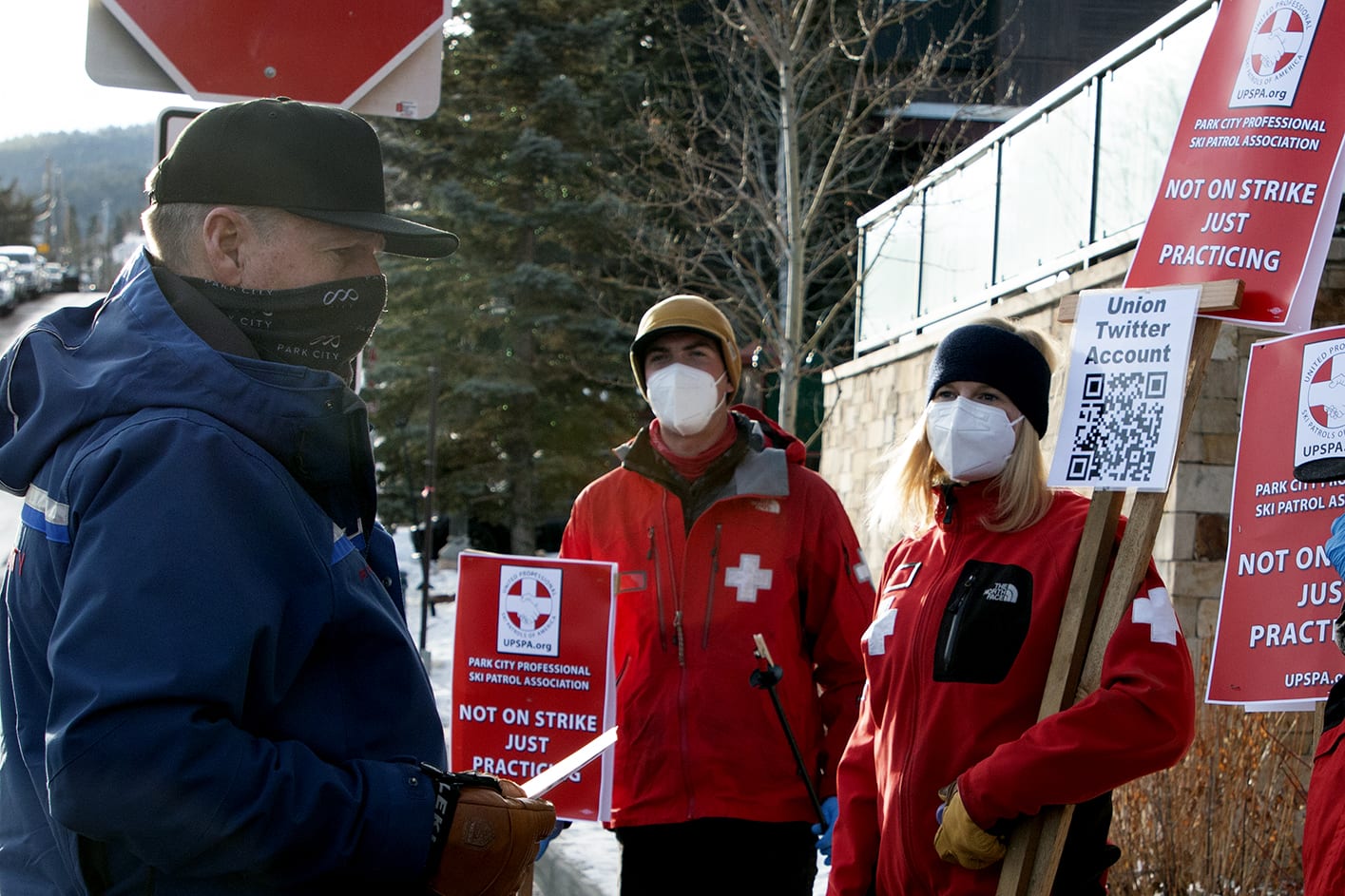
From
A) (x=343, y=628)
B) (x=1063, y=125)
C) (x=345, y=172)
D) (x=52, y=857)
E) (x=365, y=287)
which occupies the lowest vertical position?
(x=52, y=857)

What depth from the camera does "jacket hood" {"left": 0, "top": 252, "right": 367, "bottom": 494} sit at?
5.84 feet

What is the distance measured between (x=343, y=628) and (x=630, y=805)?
7.54ft

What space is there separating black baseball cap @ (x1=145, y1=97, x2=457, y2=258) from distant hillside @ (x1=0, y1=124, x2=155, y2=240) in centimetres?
16698

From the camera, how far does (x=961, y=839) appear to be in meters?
3.02

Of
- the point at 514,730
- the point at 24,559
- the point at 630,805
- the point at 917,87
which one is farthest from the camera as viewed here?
the point at 917,87

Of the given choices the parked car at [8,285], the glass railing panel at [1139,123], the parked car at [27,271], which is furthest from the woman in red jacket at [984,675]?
the parked car at [27,271]

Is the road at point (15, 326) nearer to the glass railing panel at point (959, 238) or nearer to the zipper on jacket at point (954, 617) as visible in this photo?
the zipper on jacket at point (954, 617)

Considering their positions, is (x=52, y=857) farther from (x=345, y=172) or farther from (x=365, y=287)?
(x=345, y=172)

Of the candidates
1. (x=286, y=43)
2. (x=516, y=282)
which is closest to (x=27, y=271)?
(x=516, y=282)

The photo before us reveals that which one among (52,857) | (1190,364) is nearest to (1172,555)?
(1190,364)

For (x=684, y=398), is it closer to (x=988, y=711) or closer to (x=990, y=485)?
(x=990, y=485)

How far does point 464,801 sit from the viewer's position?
1.91m

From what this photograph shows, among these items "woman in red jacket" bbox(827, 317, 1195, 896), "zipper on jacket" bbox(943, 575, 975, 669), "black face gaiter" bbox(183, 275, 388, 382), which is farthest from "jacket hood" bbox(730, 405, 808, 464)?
"black face gaiter" bbox(183, 275, 388, 382)

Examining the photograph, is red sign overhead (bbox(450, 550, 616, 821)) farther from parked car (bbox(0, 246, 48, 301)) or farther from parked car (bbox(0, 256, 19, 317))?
parked car (bbox(0, 246, 48, 301))
